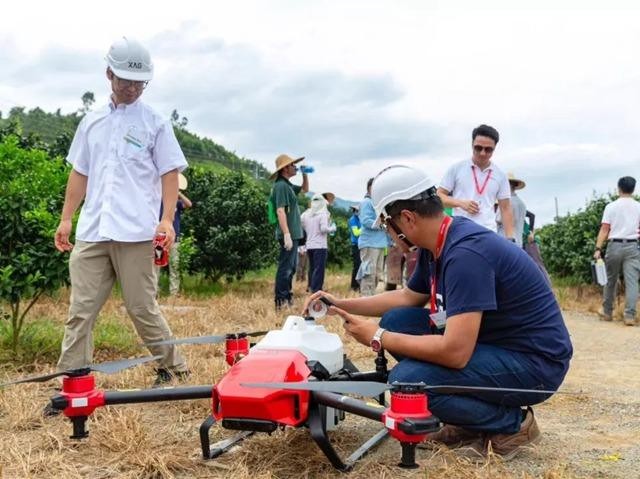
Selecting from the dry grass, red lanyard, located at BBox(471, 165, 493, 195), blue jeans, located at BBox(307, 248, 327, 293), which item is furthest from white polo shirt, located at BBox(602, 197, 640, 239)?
the dry grass

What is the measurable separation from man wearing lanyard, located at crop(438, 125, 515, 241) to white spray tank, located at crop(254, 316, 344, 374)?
2.70 meters

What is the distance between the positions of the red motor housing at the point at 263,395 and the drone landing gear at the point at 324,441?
42 millimetres

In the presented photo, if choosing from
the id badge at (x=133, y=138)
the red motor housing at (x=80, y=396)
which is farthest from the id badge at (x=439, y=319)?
the id badge at (x=133, y=138)

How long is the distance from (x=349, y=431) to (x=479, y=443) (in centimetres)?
72

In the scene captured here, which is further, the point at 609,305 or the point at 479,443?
the point at 609,305

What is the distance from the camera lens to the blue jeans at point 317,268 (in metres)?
9.56

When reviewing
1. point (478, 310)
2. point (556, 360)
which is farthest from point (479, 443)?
point (478, 310)

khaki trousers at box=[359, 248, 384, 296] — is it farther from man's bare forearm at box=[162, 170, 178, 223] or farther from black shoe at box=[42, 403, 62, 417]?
black shoe at box=[42, 403, 62, 417]

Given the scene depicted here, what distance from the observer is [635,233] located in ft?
27.8

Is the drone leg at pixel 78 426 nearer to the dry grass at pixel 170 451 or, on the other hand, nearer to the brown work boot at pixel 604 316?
the dry grass at pixel 170 451

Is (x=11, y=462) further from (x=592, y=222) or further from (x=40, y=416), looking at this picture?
(x=592, y=222)

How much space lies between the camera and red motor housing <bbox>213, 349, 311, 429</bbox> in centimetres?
266

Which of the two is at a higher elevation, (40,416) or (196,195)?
(196,195)

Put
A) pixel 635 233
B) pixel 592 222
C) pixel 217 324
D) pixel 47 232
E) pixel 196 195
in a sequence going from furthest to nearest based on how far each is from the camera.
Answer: pixel 196 195, pixel 592 222, pixel 635 233, pixel 217 324, pixel 47 232
